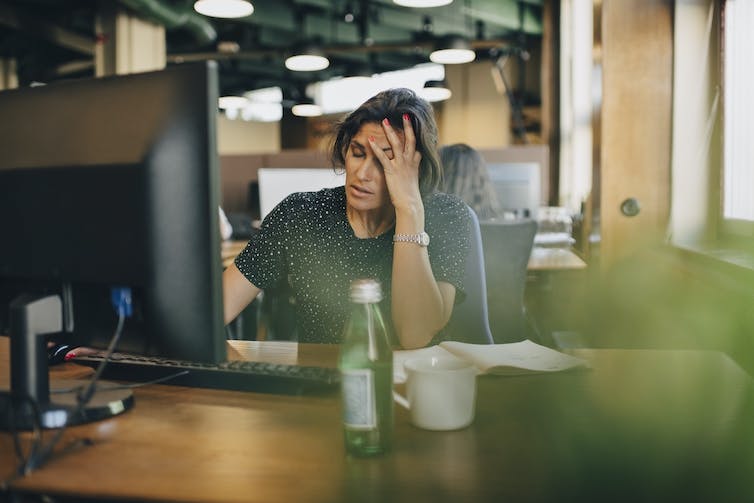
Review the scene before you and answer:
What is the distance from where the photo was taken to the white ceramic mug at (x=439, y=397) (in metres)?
0.83

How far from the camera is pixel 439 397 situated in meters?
0.85

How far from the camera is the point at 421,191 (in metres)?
1.68

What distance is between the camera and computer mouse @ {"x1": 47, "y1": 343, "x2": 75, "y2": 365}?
1244mm

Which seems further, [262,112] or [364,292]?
[262,112]

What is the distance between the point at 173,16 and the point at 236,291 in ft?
17.8

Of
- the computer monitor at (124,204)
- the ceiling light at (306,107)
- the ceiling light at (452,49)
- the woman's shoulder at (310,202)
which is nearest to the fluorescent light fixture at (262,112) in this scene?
the ceiling light at (306,107)

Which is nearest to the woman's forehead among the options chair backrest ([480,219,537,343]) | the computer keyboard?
the computer keyboard

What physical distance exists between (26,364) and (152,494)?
329mm

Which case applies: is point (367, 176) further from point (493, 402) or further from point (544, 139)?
point (544, 139)

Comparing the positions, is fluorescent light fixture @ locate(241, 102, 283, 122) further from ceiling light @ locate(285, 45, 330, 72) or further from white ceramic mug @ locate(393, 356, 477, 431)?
white ceramic mug @ locate(393, 356, 477, 431)

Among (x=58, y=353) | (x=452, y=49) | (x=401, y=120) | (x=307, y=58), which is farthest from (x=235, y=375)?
(x=307, y=58)

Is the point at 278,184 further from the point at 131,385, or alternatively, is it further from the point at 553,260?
the point at 131,385

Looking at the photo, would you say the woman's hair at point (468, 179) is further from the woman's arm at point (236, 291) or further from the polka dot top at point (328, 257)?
the woman's arm at point (236, 291)

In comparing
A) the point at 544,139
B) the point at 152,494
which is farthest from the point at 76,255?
the point at 544,139
